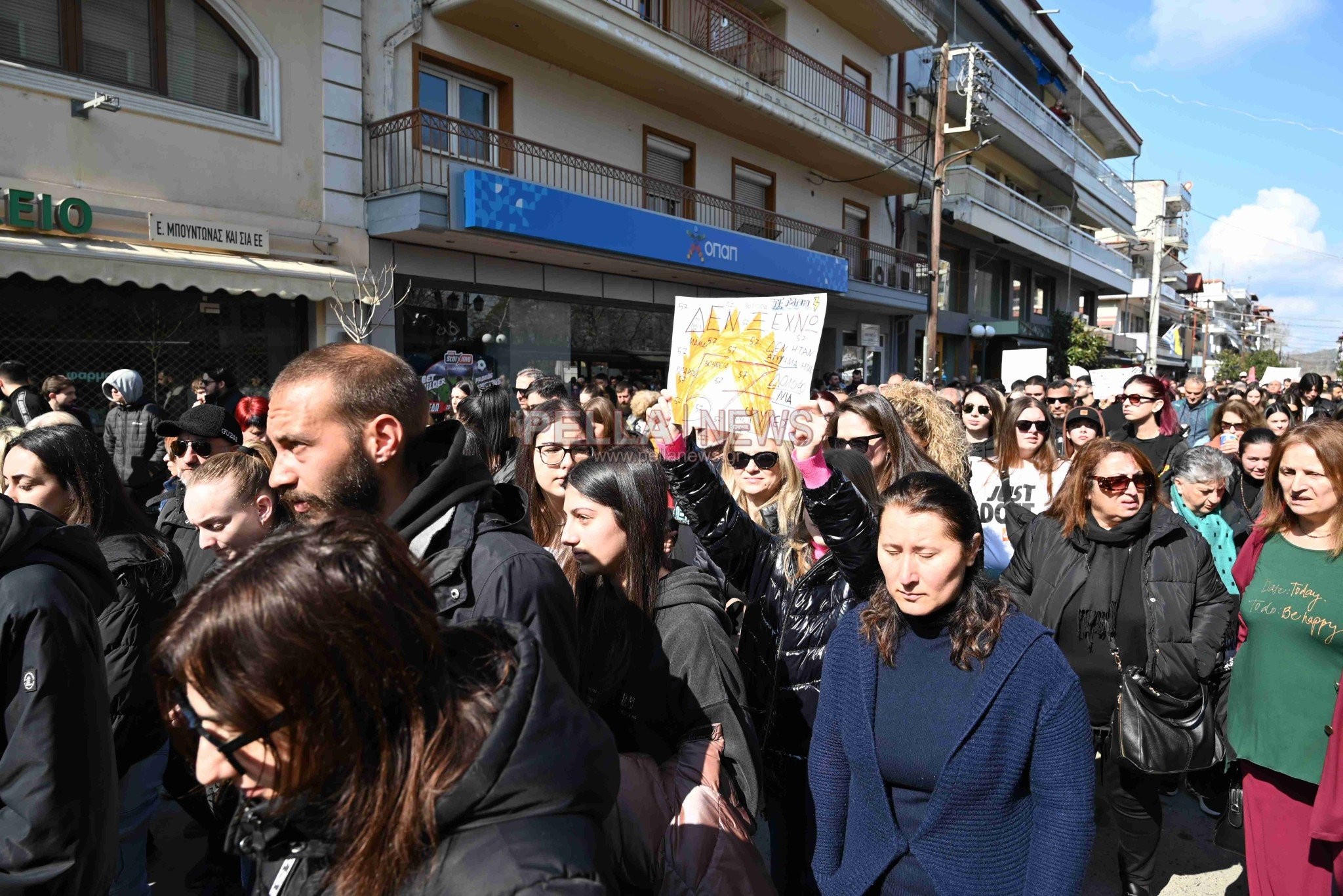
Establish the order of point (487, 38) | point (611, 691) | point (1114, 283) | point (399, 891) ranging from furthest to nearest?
point (1114, 283) < point (487, 38) < point (611, 691) < point (399, 891)

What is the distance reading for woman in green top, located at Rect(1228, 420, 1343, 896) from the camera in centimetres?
279

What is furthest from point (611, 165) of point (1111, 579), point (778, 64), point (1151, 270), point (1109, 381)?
point (1151, 270)

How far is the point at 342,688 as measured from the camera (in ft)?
3.63

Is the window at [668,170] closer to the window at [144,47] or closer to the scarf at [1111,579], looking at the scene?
the window at [144,47]

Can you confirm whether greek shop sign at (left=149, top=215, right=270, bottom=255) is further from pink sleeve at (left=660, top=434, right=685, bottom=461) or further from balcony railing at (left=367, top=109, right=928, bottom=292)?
pink sleeve at (left=660, top=434, right=685, bottom=461)

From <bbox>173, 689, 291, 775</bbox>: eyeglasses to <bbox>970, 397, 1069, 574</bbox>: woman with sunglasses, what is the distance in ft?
14.2

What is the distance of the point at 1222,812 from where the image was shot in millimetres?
3766

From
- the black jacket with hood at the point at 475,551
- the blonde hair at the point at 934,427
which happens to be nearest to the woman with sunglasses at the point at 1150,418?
the blonde hair at the point at 934,427

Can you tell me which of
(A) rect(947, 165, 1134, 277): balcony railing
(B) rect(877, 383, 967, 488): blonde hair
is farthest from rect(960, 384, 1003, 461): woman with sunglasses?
(A) rect(947, 165, 1134, 277): balcony railing

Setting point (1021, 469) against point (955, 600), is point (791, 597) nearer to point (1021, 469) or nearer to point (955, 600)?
point (955, 600)

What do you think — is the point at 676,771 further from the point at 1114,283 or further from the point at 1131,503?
the point at 1114,283

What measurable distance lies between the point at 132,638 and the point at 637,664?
1.82 meters

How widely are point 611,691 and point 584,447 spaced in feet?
5.23

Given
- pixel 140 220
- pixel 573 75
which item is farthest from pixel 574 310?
pixel 140 220
